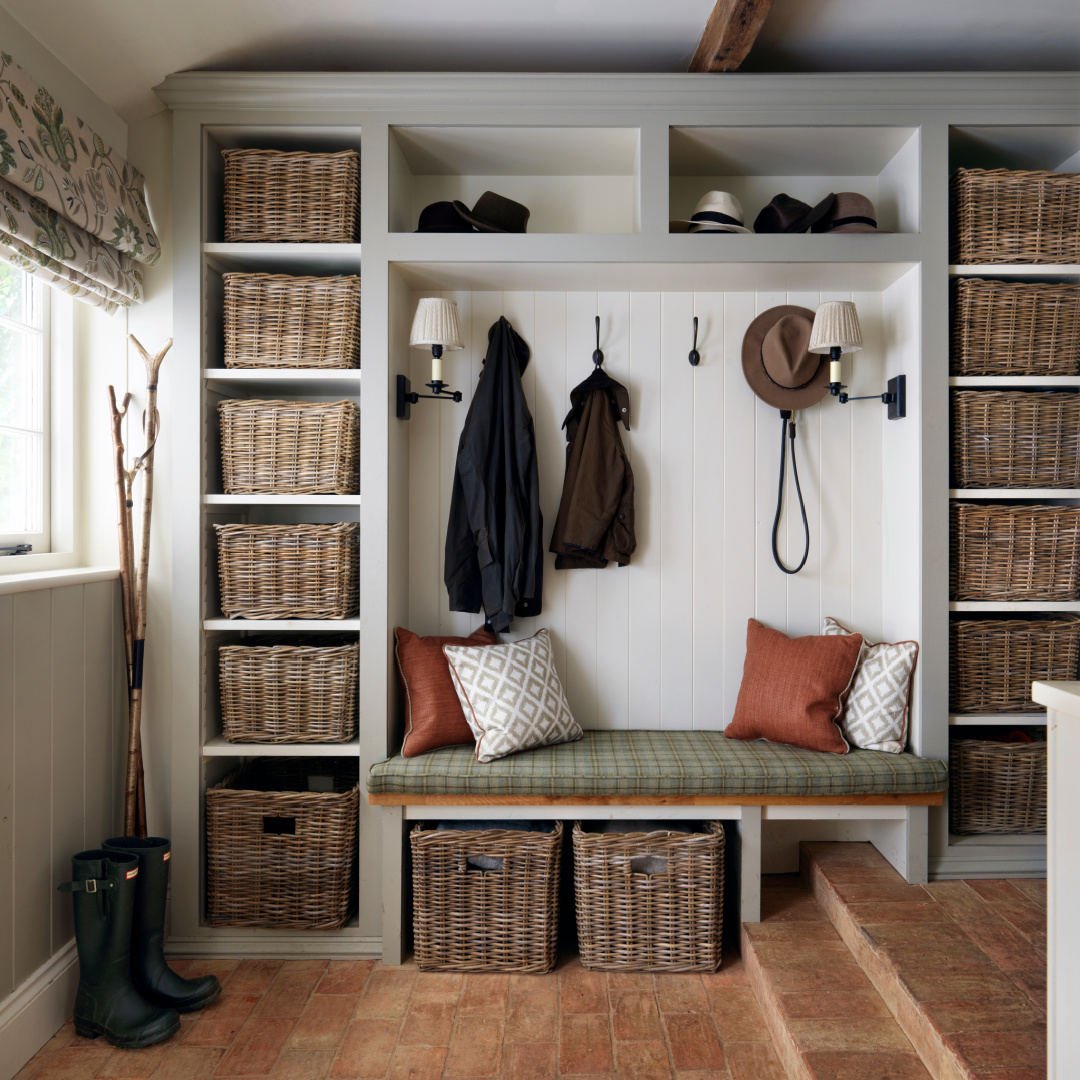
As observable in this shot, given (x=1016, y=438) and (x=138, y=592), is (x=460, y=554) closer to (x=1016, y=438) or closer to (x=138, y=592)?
(x=138, y=592)

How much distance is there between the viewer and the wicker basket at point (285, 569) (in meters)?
2.38

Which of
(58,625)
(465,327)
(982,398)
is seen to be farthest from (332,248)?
(982,398)

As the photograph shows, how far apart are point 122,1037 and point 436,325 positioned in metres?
2.09

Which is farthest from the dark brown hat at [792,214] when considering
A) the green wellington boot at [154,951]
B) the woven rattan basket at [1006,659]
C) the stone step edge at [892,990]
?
the green wellington boot at [154,951]

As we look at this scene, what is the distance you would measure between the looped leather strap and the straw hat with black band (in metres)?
2.22

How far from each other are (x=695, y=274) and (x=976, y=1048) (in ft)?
7.09

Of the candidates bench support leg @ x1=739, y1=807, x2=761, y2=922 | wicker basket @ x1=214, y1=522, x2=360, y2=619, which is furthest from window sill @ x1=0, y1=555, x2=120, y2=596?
bench support leg @ x1=739, y1=807, x2=761, y2=922

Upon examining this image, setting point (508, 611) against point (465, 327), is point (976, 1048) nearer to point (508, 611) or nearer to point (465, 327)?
point (508, 611)

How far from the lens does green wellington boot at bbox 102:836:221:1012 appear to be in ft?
6.86

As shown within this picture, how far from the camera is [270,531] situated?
238cm

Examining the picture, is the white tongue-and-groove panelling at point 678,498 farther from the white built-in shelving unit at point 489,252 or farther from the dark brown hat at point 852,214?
the dark brown hat at point 852,214

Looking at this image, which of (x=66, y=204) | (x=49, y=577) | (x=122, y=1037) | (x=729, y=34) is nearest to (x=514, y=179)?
(x=729, y=34)

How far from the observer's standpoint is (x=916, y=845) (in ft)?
7.85

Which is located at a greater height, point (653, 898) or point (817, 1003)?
point (653, 898)
